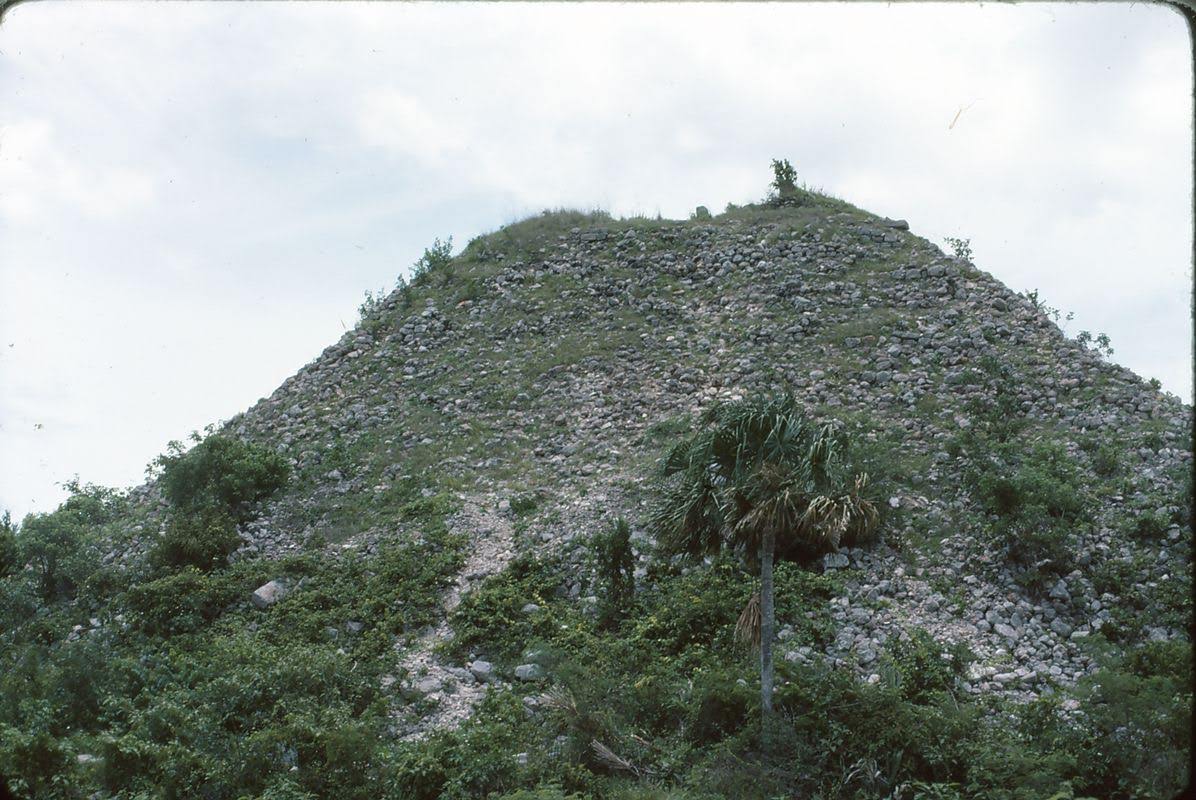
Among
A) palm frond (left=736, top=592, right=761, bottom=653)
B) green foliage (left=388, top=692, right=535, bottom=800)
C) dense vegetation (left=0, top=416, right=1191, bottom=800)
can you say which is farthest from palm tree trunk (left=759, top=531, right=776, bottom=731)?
green foliage (left=388, top=692, right=535, bottom=800)

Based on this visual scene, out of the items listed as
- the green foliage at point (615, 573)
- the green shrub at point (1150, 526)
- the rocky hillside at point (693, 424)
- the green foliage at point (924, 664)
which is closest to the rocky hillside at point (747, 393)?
the rocky hillside at point (693, 424)

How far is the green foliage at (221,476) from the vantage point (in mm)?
21531

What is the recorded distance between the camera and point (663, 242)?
2923 cm

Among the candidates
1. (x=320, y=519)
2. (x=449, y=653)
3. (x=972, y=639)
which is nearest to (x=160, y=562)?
(x=320, y=519)

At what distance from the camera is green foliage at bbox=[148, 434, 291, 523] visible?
21.5 metres

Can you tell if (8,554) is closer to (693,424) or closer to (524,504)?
(524,504)

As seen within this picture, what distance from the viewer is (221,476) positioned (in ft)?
72.1

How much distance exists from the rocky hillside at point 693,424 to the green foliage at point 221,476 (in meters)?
0.52

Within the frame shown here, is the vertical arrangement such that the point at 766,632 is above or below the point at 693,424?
below

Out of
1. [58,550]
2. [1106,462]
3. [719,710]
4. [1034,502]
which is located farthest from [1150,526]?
[58,550]

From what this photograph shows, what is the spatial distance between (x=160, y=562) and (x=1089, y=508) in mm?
17116

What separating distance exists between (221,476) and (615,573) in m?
10.2

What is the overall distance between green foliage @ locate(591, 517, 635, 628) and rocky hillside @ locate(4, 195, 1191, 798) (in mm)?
457

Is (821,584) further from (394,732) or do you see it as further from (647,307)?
(647,307)
